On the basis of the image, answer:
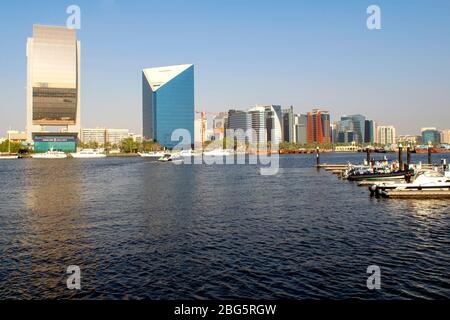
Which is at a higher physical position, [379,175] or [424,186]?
[379,175]

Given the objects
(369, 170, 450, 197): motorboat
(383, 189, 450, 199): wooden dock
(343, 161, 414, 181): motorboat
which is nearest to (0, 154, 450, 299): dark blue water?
(383, 189, 450, 199): wooden dock

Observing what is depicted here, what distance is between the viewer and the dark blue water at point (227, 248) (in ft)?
70.3

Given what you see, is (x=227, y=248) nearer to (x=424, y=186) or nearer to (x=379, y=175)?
(x=424, y=186)

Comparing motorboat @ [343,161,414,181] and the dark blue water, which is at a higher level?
motorboat @ [343,161,414,181]

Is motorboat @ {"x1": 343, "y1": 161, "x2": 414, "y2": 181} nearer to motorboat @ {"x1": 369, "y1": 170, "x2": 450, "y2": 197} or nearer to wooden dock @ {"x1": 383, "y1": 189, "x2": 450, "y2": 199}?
motorboat @ {"x1": 369, "y1": 170, "x2": 450, "y2": 197}

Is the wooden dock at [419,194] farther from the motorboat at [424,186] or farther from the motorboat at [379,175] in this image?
the motorboat at [379,175]

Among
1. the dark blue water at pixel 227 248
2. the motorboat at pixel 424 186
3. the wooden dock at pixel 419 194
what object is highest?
the motorboat at pixel 424 186

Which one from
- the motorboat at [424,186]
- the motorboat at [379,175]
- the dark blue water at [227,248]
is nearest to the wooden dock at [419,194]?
the motorboat at [424,186]

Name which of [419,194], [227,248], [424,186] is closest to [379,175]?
[424,186]

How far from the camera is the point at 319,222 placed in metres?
38.6

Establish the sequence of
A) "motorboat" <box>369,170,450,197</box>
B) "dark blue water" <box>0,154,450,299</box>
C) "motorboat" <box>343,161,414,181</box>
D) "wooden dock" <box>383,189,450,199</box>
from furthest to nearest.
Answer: "motorboat" <box>343,161,414,181</box>, "motorboat" <box>369,170,450,197</box>, "wooden dock" <box>383,189,450,199</box>, "dark blue water" <box>0,154,450,299</box>

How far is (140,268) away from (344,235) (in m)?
16.3

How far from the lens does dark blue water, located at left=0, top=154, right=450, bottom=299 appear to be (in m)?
21.4

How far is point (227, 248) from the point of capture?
1148 inches
